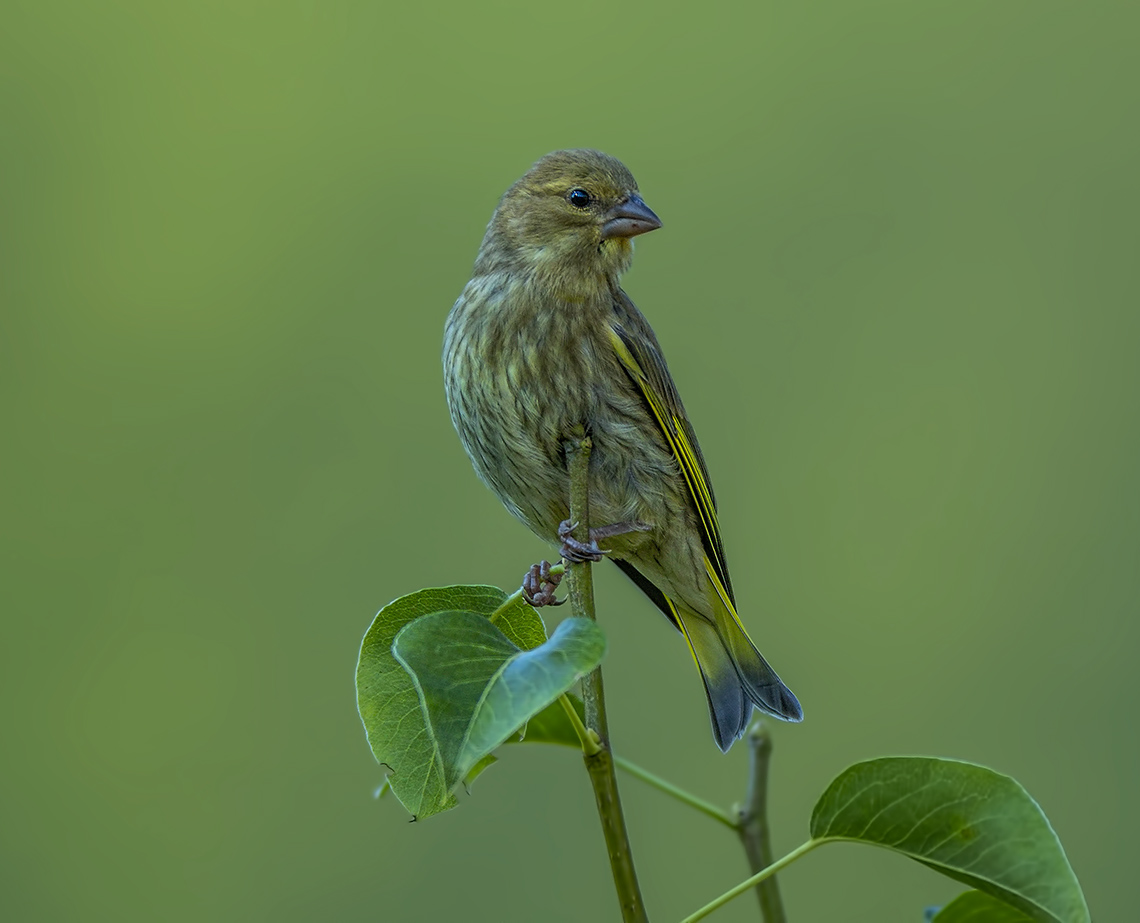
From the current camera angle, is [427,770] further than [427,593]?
No

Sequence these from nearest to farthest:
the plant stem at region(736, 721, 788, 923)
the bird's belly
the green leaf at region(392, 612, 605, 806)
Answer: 1. the green leaf at region(392, 612, 605, 806)
2. the plant stem at region(736, 721, 788, 923)
3. the bird's belly

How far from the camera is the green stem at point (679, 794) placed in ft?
3.85

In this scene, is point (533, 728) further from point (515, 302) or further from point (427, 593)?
point (515, 302)

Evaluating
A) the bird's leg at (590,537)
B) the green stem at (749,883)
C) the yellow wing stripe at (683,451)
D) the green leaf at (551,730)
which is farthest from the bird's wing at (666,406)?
the green stem at (749,883)

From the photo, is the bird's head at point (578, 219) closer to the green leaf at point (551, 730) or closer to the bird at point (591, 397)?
the bird at point (591, 397)

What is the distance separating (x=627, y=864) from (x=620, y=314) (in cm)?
127

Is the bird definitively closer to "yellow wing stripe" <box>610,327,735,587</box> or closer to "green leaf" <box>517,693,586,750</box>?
"yellow wing stripe" <box>610,327,735,587</box>

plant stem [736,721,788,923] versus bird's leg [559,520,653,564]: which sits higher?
bird's leg [559,520,653,564]

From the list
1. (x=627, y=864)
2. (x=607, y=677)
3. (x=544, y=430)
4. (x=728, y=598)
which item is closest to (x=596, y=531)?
(x=544, y=430)

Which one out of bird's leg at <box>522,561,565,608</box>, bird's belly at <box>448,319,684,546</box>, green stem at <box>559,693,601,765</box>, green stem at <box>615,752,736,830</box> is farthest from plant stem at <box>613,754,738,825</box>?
bird's belly at <box>448,319,684,546</box>

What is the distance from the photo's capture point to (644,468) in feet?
6.91

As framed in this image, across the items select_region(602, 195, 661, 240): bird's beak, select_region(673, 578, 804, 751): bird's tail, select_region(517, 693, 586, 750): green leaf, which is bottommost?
select_region(673, 578, 804, 751): bird's tail

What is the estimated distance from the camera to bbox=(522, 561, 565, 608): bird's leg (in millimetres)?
1589

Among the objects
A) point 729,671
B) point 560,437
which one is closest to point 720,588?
point 729,671
